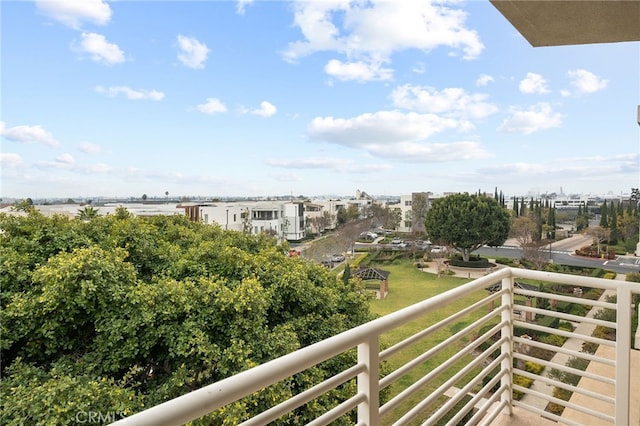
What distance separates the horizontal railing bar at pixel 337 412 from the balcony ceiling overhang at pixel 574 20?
4.55 ft

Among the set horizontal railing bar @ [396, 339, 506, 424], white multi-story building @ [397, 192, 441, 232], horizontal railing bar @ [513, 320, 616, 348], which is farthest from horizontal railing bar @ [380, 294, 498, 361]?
white multi-story building @ [397, 192, 441, 232]

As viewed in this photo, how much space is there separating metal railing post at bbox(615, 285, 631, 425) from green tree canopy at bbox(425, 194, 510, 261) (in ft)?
49.3

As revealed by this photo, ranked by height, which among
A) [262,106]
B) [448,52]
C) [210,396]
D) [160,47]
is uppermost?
[448,52]

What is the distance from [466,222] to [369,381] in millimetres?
17202

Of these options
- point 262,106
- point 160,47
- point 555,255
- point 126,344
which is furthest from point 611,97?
point 160,47

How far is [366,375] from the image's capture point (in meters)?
0.88

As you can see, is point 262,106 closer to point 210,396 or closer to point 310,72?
point 310,72

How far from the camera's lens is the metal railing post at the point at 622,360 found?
1530 mm

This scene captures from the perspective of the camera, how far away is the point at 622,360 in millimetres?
1555

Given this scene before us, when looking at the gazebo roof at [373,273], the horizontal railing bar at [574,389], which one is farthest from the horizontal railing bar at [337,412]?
the gazebo roof at [373,273]

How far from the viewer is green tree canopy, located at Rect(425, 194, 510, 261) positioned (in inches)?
616

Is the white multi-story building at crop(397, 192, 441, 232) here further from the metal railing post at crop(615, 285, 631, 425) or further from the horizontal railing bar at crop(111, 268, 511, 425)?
the horizontal railing bar at crop(111, 268, 511, 425)

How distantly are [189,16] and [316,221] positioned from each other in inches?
277

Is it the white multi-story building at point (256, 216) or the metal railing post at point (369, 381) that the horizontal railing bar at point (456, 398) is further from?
the white multi-story building at point (256, 216)
